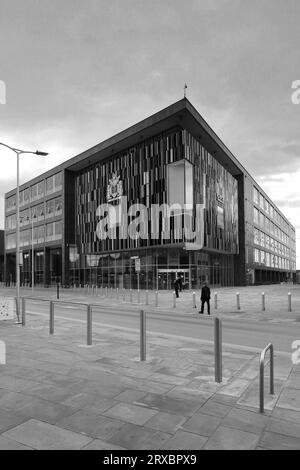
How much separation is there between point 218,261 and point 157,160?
18.6m

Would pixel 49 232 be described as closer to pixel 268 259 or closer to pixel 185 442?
pixel 268 259

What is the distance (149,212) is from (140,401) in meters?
39.7

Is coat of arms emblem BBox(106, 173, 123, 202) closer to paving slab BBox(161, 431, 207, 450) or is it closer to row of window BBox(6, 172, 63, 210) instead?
row of window BBox(6, 172, 63, 210)

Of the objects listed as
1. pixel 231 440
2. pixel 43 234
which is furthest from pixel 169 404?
pixel 43 234

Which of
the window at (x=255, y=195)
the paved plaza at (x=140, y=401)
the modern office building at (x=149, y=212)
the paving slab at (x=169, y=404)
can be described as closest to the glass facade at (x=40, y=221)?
the modern office building at (x=149, y=212)

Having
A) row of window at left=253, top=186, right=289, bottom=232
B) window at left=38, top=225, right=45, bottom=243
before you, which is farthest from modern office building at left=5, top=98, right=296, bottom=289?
row of window at left=253, top=186, right=289, bottom=232

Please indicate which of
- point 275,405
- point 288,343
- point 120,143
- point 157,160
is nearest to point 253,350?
point 288,343

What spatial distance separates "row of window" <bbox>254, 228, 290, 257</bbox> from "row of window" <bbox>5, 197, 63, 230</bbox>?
36673 mm

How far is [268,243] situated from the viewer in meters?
87.8

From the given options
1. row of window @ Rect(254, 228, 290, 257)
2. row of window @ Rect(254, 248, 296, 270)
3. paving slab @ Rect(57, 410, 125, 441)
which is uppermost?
row of window @ Rect(254, 228, 290, 257)

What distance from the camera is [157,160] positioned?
4478 centimetres

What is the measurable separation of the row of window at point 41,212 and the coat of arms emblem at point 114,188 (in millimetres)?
12493

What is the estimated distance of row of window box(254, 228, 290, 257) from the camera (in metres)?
74.7

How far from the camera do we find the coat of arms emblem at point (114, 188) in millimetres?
49737
